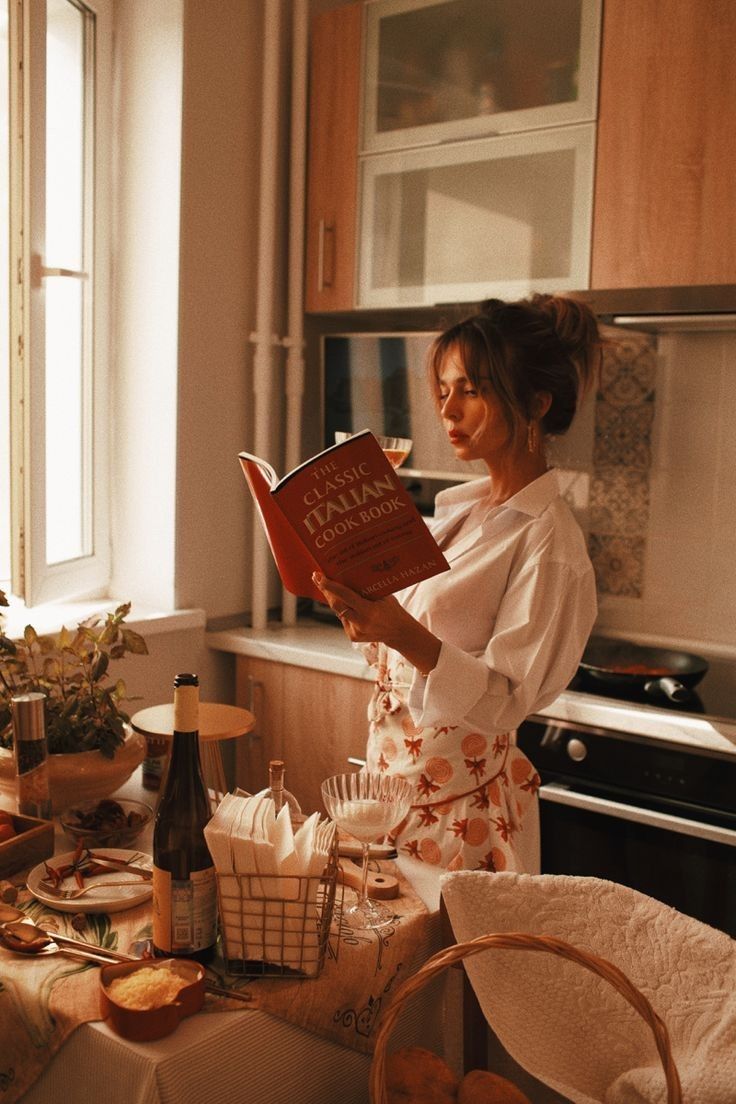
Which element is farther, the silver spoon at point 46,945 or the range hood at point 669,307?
the range hood at point 669,307

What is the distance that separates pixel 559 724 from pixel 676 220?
1043mm

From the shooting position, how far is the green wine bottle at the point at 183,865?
1.02 m

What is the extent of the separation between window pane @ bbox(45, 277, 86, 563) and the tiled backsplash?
47.0 inches

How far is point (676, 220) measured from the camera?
2.15 meters

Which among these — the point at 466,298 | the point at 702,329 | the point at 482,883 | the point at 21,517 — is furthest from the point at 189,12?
the point at 482,883

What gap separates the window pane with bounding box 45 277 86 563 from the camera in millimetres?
2553

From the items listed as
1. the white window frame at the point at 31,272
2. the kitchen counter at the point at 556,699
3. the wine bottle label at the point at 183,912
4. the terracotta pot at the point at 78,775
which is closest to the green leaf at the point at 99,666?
the terracotta pot at the point at 78,775

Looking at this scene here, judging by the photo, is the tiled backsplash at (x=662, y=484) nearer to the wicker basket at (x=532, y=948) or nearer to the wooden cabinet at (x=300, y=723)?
the wooden cabinet at (x=300, y=723)

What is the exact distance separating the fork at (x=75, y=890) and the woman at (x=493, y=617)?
481mm

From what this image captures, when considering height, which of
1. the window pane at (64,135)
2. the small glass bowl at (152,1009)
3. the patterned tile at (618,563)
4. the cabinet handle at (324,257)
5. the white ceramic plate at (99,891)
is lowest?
the white ceramic plate at (99,891)

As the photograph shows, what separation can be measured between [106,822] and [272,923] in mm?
437

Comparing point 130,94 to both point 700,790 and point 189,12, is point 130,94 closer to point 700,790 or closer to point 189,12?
point 189,12

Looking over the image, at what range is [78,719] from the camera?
4.73 feet

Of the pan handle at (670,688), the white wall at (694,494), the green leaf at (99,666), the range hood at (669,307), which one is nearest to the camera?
the green leaf at (99,666)
